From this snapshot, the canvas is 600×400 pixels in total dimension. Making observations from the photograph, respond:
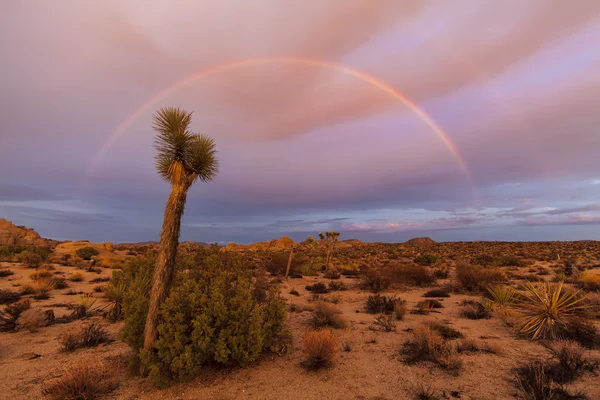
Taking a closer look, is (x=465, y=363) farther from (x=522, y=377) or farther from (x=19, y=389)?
(x=19, y=389)

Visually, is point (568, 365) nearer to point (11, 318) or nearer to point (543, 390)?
point (543, 390)

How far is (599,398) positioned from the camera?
522 cm

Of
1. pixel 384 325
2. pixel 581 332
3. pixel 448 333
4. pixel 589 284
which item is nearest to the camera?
pixel 581 332

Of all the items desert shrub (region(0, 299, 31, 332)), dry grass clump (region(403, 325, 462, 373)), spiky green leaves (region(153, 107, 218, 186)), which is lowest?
dry grass clump (region(403, 325, 462, 373))

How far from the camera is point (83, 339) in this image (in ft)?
28.4

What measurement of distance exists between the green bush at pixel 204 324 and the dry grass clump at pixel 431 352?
351 centimetres

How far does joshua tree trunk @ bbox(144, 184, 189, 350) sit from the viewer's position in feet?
20.8

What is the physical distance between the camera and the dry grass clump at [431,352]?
22.7ft

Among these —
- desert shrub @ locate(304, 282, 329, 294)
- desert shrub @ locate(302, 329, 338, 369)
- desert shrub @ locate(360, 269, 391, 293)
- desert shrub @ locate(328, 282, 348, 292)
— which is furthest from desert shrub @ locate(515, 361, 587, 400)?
desert shrub @ locate(328, 282, 348, 292)

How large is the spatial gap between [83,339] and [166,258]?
4.88 m

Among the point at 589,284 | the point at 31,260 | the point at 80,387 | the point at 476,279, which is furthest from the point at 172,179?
the point at 31,260

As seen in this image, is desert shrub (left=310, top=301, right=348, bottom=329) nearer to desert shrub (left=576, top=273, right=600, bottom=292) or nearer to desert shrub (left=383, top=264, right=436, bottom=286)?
desert shrub (left=383, top=264, right=436, bottom=286)

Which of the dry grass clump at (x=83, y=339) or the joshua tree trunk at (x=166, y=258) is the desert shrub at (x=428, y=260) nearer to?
the dry grass clump at (x=83, y=339)

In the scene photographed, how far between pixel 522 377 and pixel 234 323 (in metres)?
6.13
